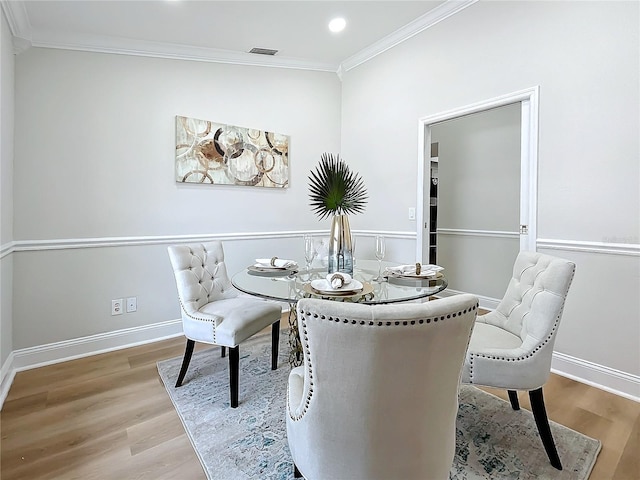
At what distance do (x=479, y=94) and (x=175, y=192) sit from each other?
2.76 metres

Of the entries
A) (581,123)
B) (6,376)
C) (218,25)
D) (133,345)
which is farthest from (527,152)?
(6,376)

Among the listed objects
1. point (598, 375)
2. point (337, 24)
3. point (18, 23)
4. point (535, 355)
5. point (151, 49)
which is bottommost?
point (598, 375)

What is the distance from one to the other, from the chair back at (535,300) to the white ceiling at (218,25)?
93.7 inches

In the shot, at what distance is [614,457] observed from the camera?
159cm

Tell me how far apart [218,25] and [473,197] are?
3.24 meters

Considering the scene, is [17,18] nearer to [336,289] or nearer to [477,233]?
[336,289]

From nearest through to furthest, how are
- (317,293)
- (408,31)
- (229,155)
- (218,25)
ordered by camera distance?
(317,293) → (218,25) → (408,31) → (229,155)

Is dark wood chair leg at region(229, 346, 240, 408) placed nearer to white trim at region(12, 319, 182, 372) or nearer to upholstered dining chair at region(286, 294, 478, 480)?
upholstered dining chair at region(286, 294, 478, 480)

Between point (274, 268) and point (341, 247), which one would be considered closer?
point (341, 247)

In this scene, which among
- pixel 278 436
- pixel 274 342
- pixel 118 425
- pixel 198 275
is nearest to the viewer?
pixel 278 436

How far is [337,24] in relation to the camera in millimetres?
3025

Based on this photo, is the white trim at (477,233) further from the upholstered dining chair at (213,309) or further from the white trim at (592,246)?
the upholstered dining chair at (213,309)

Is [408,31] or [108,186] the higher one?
[408,31]

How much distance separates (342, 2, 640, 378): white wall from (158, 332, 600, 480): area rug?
88 centimetres
